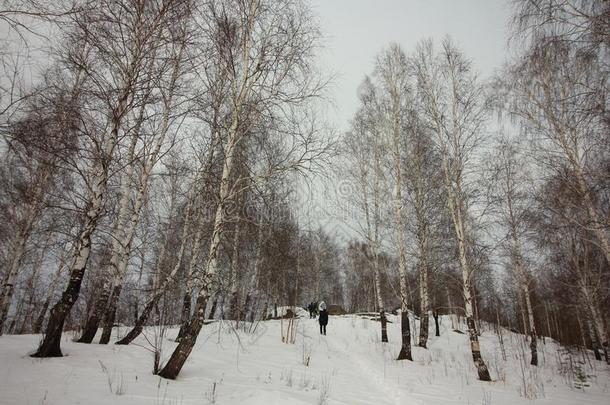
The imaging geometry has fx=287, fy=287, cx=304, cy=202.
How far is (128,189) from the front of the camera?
24.9 ft

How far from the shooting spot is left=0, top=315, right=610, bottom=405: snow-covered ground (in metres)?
3.60

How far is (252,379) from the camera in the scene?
5195mm

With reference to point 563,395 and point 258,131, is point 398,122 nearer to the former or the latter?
point 258,131

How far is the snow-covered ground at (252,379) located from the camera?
360 cm

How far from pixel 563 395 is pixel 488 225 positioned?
4767 millimetres

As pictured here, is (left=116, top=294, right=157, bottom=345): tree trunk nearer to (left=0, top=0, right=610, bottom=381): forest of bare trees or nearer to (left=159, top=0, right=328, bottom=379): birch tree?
(left=0, top=0, right=610, bottom=381): forest of bare trees

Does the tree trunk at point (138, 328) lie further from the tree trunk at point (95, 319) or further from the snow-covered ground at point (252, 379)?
the tree trunk at point (95, 319)

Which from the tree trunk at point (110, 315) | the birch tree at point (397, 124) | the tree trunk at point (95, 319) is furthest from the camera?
the birch tree at point (397, 124)

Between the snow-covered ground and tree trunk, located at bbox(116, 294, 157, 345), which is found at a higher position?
tree trunk, located at bbox(116, 294, 157, 345)

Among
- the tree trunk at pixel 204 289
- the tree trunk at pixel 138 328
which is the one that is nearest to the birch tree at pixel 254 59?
the tree trunk at pixel 204 289

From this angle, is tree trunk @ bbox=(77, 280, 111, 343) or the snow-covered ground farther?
tree trunk @ bbox=(77, 280, 111, 343)

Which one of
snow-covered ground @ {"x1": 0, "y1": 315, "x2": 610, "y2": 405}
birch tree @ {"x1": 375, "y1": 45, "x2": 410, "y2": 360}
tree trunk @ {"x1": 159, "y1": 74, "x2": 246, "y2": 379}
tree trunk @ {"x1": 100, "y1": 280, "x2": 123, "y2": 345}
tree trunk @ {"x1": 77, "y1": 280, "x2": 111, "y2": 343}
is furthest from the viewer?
birch tree @ {"x1": 375, "y1": 45, "x2": 410, "y2": 360}

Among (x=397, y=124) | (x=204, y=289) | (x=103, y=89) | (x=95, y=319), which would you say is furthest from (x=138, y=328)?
(x=397, y=124)

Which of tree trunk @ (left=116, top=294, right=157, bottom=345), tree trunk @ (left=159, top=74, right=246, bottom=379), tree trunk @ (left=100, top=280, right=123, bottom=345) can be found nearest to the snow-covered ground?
tree trunk @ (left=159, top=74, right=246, bottom=379)
